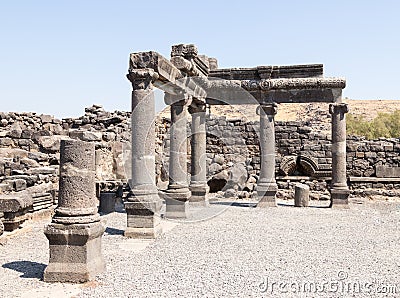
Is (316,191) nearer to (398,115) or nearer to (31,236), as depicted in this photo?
(31,236)

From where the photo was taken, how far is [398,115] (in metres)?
30.0

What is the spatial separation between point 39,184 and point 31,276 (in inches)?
203

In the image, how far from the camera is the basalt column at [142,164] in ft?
27.8

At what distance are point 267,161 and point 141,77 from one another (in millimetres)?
6631

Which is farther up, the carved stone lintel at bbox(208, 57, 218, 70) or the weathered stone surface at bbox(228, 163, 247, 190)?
the carved stone lintel at bbox(208, 57, 218, 70)

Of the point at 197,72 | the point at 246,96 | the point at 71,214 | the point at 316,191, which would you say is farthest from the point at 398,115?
the point at 71,214

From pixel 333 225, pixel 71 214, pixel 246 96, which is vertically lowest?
pixel 333 225

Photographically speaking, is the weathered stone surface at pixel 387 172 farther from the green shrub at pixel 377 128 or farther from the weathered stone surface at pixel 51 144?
the weathered stone surface at pixel 51 144

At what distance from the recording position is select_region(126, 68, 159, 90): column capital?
8469 mm

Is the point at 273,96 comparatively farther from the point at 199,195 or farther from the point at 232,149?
the point at 232,149

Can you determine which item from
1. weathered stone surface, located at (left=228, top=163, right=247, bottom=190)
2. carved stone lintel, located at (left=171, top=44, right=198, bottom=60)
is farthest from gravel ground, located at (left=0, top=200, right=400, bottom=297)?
weathered stone surface, located at (left=228, top=163, right=247, bottom=190)

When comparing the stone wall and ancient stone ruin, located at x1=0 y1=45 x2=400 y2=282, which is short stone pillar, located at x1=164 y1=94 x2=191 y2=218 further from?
the stone wall

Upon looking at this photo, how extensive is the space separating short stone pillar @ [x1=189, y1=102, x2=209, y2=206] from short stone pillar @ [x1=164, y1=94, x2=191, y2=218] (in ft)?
7.22

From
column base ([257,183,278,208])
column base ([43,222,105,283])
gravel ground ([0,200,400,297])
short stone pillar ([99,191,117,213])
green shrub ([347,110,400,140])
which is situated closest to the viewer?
gravel ground ([0,200,400,297])
